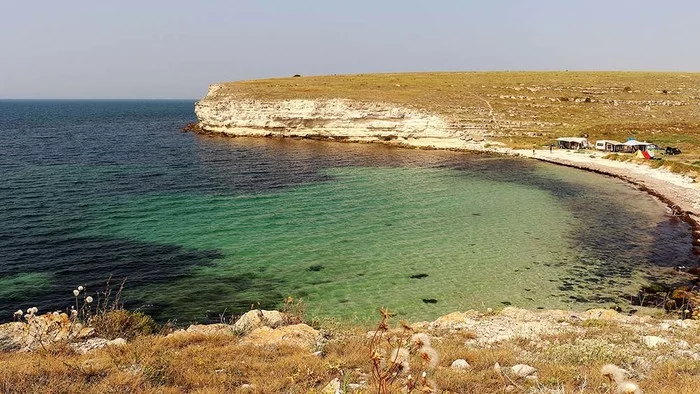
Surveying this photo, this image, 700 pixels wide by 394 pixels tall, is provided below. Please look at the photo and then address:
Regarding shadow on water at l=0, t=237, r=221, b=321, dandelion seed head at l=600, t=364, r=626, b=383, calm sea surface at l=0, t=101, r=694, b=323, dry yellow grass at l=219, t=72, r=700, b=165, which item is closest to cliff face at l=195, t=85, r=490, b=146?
dry yellow grass at l=219, t=72, r=700, b=165

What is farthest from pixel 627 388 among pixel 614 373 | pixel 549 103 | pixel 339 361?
pixel 549 103

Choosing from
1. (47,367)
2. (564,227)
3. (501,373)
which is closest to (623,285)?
(564,227)

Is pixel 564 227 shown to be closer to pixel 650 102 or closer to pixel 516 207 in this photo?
pixel 516 207

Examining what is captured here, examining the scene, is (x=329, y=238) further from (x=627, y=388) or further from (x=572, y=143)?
(x=572, y=143)

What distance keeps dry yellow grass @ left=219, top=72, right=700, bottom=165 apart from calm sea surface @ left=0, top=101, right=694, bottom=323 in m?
29.3

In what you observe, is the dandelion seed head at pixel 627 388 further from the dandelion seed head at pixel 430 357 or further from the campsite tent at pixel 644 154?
the campsite tent at pixel 644 154

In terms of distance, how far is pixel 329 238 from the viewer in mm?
27922

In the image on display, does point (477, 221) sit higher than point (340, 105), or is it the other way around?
point (340, 105)

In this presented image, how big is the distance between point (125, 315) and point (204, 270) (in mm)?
10730

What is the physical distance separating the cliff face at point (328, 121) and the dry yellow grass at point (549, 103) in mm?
2808

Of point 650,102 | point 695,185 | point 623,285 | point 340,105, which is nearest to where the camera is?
point 623,285

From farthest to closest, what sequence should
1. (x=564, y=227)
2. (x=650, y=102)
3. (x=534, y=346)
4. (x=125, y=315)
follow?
(x=650, y=102), (x=564, y=227), (x=125, y=315), (x=534, y=346)

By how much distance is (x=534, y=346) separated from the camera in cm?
1092

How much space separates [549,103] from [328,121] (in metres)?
48.2
